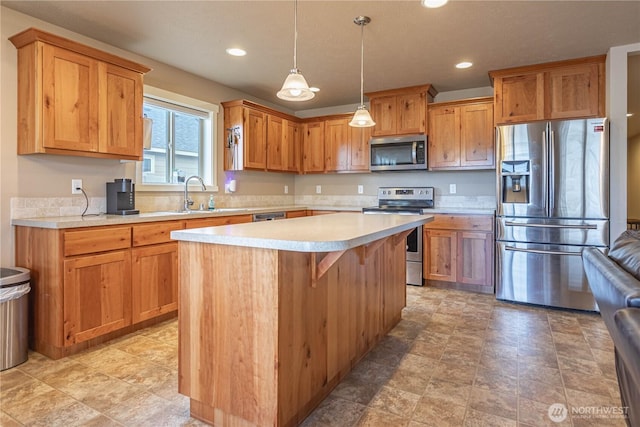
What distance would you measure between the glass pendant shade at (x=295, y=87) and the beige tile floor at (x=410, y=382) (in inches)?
67.6

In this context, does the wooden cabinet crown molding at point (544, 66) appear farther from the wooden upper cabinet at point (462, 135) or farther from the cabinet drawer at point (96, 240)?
the cabinet drawer at point (96, 240)

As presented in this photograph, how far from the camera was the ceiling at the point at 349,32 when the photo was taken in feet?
8.55

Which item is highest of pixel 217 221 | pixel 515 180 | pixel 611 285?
pixel 515 180

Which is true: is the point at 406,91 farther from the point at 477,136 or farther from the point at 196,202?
the point at 196,202

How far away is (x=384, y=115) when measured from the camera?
4770 mm

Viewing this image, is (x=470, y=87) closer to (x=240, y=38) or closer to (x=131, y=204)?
(x=240, y=38)

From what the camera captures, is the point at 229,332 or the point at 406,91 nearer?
the point at 229,332

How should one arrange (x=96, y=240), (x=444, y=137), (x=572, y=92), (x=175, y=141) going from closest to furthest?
(x=96, y=240), (x=572, y=92), (x=175, y=141), (x=444, y=137)

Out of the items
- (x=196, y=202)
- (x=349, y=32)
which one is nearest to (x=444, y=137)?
(x=349, y=32)

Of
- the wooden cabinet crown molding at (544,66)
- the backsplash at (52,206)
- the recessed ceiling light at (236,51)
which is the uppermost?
the recessed ceiling light at (236,51)

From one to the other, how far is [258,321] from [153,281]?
1.77m

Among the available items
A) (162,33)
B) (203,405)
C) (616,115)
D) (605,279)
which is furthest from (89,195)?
(616,115)

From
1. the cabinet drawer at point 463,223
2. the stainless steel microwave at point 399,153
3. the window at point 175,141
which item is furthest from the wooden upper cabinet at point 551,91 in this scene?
the window at point 175,141

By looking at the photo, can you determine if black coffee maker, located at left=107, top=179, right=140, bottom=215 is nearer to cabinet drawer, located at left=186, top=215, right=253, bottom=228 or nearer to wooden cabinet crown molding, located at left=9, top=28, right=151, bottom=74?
cabinet drawer, located at left=186, top=215, right=253, bottom=228
